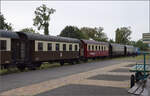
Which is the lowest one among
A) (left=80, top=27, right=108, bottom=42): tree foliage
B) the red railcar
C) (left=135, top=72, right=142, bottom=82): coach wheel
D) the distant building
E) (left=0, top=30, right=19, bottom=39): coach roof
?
(left=135, top=72, right=142, bottom=82): coach wheel

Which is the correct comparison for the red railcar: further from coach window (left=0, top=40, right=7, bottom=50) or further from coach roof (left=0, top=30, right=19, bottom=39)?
coach window (left=0, top=40, right=7, bottom=50)

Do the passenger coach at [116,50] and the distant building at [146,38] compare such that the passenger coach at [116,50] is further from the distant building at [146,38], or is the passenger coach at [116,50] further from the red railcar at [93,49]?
the distant building at [146,38]

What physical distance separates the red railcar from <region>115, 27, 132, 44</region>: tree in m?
72.1

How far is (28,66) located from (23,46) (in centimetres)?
161

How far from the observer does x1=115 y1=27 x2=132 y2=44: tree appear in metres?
116

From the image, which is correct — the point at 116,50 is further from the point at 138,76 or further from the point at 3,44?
the point at 138,76

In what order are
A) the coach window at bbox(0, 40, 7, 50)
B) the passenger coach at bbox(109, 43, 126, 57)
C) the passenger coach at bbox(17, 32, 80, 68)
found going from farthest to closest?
the passenger coach at bbox(109, 43, 126, 57) < the passenger coach at bbox(17, 32, 80, 68) < the coach window at bbox(0, 40, 7, 50)

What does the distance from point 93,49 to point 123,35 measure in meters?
82.6

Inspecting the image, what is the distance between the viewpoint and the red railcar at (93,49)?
3356cm

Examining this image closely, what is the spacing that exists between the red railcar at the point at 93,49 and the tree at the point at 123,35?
72134mm

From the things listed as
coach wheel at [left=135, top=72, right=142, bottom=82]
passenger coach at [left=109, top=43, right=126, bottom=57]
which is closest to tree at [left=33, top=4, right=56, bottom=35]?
passenger coach at [left=109, top=43, right=126, bottom=57]

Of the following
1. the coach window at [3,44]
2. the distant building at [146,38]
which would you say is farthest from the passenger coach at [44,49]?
the distant building at [146,38]

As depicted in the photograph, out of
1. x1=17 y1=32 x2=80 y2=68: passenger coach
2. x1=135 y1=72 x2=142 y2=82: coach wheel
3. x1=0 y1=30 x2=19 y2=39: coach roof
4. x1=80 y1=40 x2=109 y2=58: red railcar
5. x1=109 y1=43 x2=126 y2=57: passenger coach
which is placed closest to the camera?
x1=135 y1=72 x2=142 y2=82: coach wheel

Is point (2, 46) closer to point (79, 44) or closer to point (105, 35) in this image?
point (79, 44)
